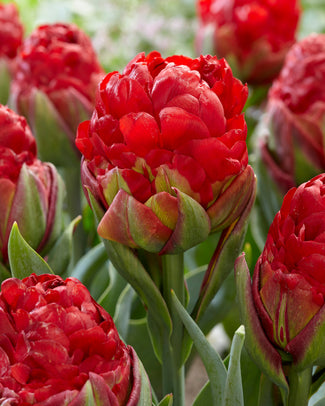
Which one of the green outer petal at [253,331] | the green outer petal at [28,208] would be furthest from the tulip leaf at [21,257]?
the green outer petal at [253,331]

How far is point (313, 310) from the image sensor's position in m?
0.33

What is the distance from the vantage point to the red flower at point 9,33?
2.67ft

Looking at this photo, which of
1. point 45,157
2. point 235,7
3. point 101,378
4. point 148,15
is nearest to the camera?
point 101,378

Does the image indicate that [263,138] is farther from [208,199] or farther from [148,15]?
[148,15]

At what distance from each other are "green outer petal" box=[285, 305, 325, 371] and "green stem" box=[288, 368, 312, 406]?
0.03m

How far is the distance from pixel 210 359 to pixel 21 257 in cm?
14

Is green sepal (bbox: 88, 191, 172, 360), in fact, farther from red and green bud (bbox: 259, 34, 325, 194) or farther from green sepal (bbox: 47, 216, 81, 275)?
red and green bud (bbox: 259, 34, 325, 194)

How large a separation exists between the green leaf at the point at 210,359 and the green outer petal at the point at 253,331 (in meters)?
0.03

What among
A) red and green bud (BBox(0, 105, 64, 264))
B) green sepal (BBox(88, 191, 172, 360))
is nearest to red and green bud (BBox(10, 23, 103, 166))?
red and green bud (BBox(0, 105, 64, 264))

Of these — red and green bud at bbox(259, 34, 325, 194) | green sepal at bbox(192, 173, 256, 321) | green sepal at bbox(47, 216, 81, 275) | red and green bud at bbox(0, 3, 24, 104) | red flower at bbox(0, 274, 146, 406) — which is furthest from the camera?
red and green bud at bbox(0, 3, 24, 104)

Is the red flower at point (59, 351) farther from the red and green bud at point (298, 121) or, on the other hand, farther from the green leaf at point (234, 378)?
the red and green bud at point (298, 121)

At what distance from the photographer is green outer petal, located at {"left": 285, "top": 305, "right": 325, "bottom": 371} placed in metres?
0.32

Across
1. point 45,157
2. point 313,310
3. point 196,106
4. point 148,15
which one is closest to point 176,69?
point 196,106

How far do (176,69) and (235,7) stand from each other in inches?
19.7
